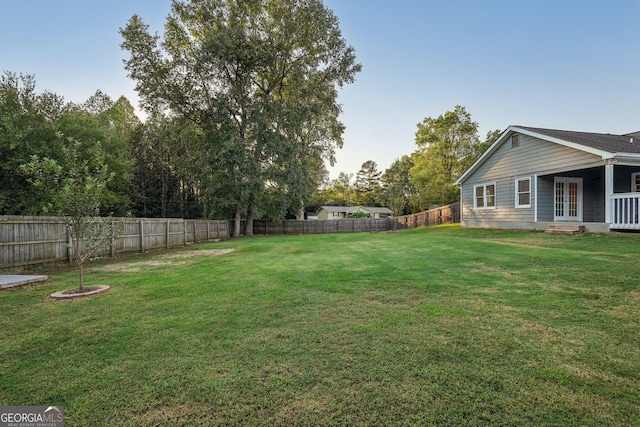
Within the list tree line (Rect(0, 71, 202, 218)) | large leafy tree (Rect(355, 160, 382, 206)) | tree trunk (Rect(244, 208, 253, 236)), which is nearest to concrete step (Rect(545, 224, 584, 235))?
tree line (Rect(0, 71, 202, 218))

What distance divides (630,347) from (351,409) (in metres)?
2.55

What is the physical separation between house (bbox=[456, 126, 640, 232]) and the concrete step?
18 centimetres

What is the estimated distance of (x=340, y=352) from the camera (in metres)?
2.60

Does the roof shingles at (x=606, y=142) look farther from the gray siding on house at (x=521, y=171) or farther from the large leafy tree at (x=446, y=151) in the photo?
the large leafy tree at (x=446, y=151)

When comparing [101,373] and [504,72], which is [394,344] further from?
[504,72]

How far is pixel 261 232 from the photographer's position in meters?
26.1

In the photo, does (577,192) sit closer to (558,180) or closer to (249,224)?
(558,180)

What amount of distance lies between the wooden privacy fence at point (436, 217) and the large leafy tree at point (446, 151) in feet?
19.8

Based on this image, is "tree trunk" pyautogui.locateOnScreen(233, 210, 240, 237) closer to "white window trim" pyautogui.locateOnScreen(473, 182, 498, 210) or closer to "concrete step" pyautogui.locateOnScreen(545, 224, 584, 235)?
"white window trim" pyautogui.locateOnScreen(473, 182, 498, 210)

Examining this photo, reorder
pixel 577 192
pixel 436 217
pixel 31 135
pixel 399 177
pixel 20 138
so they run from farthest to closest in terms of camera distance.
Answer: pixel 399 177
pixel 436 217
pixel 31 135
pixel 20 138
pixel 577 192

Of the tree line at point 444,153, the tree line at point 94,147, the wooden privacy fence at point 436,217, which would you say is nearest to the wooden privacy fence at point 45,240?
the tree line at point 94,147

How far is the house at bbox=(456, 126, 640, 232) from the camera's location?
32.1ft

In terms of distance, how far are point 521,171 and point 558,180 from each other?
1382 mm

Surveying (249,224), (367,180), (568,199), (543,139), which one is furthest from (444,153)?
(367,180)
